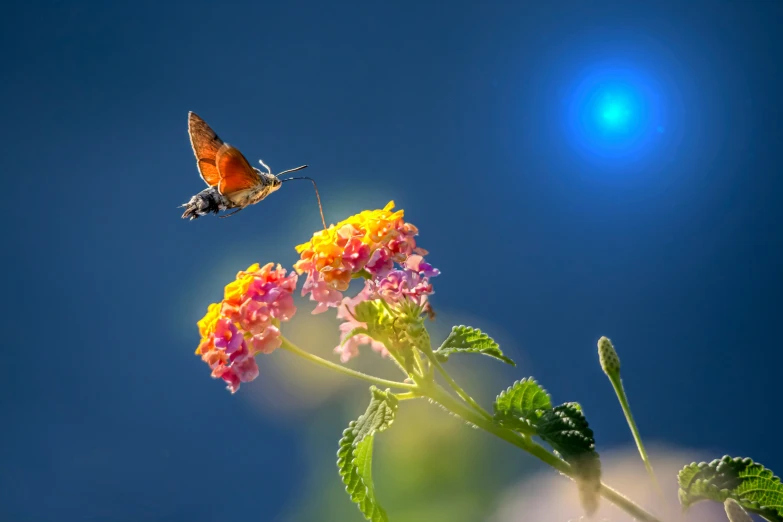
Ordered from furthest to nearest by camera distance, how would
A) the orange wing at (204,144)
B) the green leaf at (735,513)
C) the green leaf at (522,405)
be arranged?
1. the orange wing at (204,144)
2. the green leaf at (522,405)
3. the green leaf at (735,513)

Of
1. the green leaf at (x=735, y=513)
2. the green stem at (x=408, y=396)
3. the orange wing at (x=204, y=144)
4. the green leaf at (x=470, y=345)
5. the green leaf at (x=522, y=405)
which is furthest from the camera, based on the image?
the orange wing at (x=204, y=144)

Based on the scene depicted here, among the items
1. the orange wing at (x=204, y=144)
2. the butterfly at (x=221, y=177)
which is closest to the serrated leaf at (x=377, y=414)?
the butterfly at (x=221, y=177)

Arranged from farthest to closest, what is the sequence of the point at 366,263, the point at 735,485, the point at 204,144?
the point at 204,144 < the point at 366,263 < the point at 735,485

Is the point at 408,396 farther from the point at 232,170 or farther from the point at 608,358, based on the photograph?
the point at 232,170

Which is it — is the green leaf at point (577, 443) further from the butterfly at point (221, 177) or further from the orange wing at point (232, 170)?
the orange wing at point (232, 170)

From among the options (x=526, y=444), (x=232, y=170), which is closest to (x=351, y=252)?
(x=526, y=444)

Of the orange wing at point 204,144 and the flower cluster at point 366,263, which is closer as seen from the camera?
the flower cluster at point 366,263

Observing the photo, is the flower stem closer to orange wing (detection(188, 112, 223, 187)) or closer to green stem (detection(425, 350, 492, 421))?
green stem (detection(425, 350, 492, 421))
